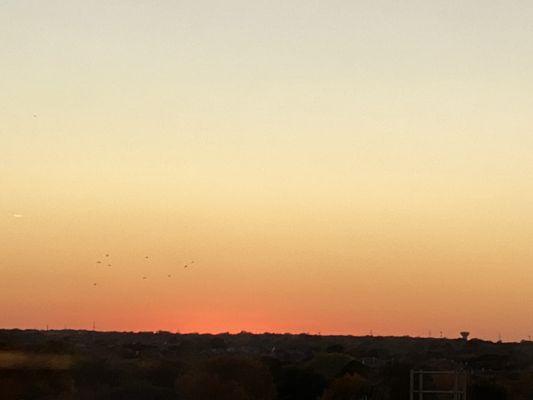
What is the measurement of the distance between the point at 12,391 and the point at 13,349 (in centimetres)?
1055

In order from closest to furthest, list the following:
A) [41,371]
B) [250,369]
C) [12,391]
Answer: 1. [12,391]
2. [41,371]
3. [250,369]

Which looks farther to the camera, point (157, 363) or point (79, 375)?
point (157, 363)

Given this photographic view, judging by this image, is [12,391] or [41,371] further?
[41,371]

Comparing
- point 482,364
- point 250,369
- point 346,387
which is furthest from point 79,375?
point 482,364

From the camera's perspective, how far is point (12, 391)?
61406mm

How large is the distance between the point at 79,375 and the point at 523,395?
82.2 ft

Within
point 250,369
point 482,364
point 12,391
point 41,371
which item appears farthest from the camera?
point 482,364

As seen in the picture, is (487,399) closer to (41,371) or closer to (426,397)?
(426,397)

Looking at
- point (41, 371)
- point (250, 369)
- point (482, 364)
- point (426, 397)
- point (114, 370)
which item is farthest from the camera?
point (482, 364)

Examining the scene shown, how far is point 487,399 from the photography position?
69875 millimetres

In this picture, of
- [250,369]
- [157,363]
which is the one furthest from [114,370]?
[250,369]

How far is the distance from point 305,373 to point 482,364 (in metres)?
36.1

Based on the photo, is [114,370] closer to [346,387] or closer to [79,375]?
[79,375]

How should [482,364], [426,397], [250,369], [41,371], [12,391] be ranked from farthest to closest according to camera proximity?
[482,364]
[250,369]
[41,371]
[12,391]
[426,397]
